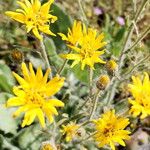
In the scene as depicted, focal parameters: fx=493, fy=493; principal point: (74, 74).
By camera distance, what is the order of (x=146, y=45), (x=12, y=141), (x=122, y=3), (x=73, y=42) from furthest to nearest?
(x=122, y=3) → (x=146, y=45) → (x=12, y=141) → (x=73, y=42)

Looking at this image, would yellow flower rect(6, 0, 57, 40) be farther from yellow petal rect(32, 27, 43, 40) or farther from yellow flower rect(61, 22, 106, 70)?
yellow flower rect(61, 22, 106, 70)

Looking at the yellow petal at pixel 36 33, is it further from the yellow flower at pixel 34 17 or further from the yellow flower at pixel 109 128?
the yellow flower at pixel 109 128

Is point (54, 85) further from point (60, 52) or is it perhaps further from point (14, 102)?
point (60, 52)

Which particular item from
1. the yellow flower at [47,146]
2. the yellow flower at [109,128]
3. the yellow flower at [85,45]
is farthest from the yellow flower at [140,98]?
the yellow flower at [47,146]

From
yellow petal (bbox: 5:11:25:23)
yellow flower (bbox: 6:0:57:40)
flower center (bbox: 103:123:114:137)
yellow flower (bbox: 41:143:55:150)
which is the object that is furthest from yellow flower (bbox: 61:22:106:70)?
yellow flower (bbox: 41:143:55:150)

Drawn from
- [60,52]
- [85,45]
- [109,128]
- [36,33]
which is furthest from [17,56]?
[60,52]

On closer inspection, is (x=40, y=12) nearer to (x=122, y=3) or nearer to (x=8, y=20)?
(x=8, y=20)

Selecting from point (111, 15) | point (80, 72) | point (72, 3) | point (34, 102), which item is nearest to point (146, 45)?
point (111, 15)
